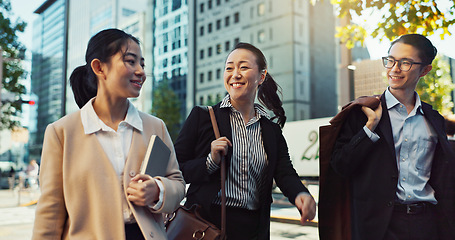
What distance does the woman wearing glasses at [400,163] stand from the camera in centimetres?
224

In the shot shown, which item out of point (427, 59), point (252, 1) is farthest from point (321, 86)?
point (427, 59)

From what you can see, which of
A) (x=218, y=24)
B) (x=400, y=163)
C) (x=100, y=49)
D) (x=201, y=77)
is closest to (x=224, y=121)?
(x=100, y=49)

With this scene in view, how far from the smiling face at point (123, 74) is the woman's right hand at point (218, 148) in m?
0.52

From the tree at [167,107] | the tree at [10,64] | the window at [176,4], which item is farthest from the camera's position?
the window at [176,4]

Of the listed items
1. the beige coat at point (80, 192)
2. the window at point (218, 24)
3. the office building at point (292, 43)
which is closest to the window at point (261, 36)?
the office building at point (292, 43)

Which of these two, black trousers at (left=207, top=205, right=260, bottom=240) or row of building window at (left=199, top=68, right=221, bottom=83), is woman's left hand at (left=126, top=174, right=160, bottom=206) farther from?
row of building window at (left=199, top=68, right=221, bottom=83)

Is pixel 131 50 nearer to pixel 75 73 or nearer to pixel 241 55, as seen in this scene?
pixel 75 73

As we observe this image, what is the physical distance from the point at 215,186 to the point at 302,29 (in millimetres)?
33902

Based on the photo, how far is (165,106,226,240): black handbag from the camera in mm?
2209

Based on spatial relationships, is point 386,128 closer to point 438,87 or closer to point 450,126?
point 450,126

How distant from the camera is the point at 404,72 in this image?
234 centimetres

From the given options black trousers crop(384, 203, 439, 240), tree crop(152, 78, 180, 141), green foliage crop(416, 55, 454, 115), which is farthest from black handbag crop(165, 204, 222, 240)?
tree crop(152, 78, 180, 141)

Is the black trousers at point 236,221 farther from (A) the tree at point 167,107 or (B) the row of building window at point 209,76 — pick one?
(B) the row of building window at point 209,76

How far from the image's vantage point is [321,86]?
3662cm
